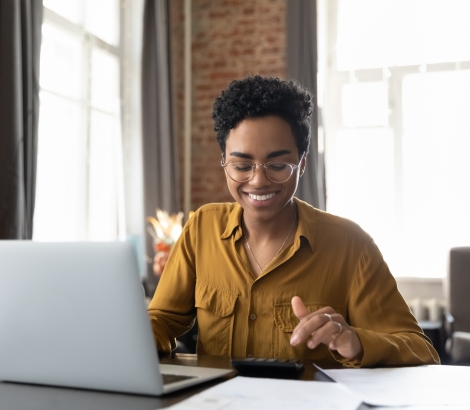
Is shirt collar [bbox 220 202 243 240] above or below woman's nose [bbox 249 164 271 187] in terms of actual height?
below

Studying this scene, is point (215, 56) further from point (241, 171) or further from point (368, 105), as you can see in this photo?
point (241, 171)

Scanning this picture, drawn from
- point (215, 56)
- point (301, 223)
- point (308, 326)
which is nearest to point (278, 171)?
point (301, 223)

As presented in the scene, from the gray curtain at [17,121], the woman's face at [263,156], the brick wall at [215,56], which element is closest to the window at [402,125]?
the brick wall at [215,56]

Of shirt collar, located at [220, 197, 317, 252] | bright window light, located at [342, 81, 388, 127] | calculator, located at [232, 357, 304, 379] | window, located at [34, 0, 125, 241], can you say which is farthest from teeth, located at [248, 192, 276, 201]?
bright window light, located at [342, 81, 388, 127]

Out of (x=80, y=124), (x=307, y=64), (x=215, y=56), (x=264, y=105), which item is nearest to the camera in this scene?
(x=264, y=105)

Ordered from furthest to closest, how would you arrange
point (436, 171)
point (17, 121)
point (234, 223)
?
point (436, 171), point (17, 121), point (234, 223)

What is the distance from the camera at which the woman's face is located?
1.51m

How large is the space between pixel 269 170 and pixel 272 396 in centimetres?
70

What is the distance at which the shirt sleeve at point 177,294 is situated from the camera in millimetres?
1590

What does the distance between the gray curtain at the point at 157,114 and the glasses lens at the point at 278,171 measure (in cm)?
275

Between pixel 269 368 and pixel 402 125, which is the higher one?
pixel 402 125

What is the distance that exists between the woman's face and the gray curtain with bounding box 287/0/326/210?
268 centimetres

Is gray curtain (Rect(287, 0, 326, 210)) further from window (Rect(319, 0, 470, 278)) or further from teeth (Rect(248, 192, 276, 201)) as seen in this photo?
teeth (Rect(248, 192, 276, 201))

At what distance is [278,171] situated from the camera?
1.52 meters
